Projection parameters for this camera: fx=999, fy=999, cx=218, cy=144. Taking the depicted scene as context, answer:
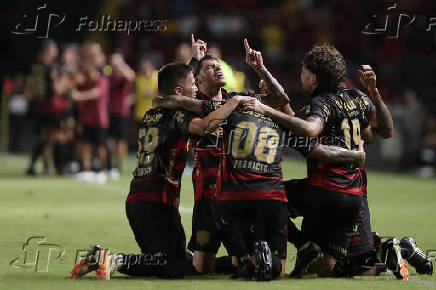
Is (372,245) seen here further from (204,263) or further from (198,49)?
(198,49)

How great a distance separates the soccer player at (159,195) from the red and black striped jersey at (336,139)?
0.65 m

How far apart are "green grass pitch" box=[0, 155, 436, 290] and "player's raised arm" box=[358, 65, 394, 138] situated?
1.07 metres

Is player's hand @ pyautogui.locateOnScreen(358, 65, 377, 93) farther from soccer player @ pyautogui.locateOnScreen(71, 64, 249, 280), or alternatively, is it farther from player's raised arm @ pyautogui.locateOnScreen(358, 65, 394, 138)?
soccer player @ pyautogui.locateOnScreen(71, 64, 249, 280)

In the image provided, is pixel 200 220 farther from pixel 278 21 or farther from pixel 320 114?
pixel 278 21

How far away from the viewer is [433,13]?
26.7m

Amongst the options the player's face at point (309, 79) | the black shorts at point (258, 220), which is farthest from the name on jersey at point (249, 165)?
the player's face at point (309, 79)

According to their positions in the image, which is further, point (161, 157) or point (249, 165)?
point (161, 157)

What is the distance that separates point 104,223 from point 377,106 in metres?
4.22

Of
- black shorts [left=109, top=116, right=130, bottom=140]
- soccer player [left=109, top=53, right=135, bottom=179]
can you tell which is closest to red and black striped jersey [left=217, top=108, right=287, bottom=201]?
soccer player [left=109, top=53, right=135, bottom=179]

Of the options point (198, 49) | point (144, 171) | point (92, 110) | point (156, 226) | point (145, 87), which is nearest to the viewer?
point (156, 226)

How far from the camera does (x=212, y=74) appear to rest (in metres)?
7.38

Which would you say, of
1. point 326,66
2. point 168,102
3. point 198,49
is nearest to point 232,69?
point 198,49

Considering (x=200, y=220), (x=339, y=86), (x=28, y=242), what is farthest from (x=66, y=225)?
(x=339, y=86)

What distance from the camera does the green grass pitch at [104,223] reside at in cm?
649
